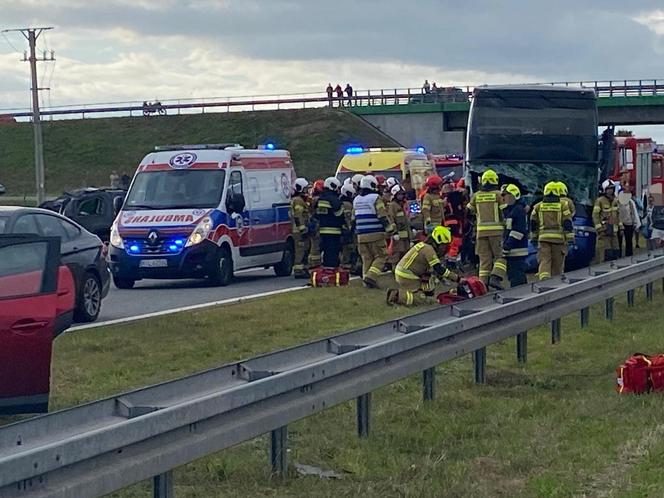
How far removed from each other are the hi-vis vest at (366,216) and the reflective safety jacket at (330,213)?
126cm

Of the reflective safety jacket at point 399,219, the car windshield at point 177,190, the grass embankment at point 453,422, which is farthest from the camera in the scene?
the car windshield at point 177,190

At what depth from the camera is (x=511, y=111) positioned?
23.4 meters

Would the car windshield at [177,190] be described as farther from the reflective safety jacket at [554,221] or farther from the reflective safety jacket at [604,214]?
the reflective safety jacket at [604,214]

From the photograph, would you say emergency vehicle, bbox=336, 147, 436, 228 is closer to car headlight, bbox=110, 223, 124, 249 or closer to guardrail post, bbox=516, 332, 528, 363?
car headlight, bbox=110, 223, 124, 249

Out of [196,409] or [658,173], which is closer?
[196,409]

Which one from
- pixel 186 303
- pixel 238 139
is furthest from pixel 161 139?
pixel 186 303

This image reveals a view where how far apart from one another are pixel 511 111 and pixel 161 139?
53352 mm

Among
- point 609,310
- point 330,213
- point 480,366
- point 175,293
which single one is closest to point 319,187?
point 330,213

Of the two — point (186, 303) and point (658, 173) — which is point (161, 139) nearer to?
point (658, 173)

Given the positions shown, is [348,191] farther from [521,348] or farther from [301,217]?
[521,348]

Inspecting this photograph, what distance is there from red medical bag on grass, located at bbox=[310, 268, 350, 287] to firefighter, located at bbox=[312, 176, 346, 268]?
925 millimetres

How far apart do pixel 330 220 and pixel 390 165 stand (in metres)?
6.15

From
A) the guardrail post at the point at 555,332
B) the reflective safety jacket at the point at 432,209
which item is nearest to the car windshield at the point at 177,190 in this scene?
the reflective safety jacket at the point at 432,209

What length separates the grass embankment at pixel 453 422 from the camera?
23.4 ft
